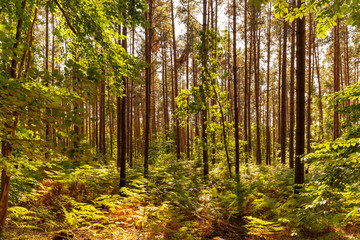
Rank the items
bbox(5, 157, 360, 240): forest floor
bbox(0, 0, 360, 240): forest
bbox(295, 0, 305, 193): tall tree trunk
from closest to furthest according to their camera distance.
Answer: bbox(0, 0, 360, 240): forest < bbox(5, 157, 360, 240): forest floor < bbox(295, 0, 305, 193): tall tree trunk

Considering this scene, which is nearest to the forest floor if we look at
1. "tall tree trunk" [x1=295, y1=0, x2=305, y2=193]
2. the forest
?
the forest

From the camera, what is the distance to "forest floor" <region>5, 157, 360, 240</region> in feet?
13.0

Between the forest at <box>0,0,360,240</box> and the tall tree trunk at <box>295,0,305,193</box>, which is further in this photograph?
the tall tree trunk at <box>295,0,305,193</box>

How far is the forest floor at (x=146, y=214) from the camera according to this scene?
397 cm

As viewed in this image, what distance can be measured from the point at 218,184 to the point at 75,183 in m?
5.33

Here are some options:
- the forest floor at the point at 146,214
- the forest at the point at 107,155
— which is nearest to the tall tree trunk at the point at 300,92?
the forest at the point at 107,155

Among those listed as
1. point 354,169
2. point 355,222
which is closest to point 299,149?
point 355,222

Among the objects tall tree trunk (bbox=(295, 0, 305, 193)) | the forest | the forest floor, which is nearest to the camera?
the forest

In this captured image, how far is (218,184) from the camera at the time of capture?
8.32 m

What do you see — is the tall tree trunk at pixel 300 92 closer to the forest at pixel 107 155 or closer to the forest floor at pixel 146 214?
the forest at pixel 107 155

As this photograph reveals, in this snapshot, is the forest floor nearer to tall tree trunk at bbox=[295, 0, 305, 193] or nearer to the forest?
the forest

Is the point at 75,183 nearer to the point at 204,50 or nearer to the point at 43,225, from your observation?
the point at 43,225

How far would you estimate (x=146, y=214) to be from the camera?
481cm

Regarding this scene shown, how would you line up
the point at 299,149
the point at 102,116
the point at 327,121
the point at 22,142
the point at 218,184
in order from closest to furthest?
the point at 22,142
the point at 299,149
the point at 218,184
the point at 102,116
the point at 327,121
